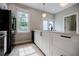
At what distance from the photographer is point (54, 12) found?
1361 millimetres

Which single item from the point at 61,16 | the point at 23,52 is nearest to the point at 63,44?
the point at 61,16

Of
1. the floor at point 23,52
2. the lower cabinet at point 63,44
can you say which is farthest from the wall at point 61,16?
the floor at point 23,52

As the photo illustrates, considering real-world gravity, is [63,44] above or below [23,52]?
above

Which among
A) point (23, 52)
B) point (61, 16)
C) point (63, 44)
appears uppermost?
point (61, 16)

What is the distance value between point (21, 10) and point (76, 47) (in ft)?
3.35

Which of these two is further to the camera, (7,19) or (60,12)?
(7,19)

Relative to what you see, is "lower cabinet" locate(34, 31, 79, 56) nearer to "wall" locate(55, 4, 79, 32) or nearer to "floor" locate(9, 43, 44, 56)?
"wall" locate(55, 4, 79, 32)

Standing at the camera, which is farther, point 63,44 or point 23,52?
point 23,52

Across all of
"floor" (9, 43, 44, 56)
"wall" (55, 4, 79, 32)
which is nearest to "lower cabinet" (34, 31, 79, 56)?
"wall" (55, 4, 79, 32)

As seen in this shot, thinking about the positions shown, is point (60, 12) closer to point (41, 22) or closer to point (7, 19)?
point (41, 22)

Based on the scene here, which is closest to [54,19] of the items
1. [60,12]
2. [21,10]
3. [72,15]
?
[60,12]

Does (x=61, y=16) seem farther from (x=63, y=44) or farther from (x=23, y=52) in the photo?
(x=23, y=52)

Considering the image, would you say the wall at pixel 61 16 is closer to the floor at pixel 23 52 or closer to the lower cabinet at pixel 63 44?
the lower cabinet at pixel 63 44

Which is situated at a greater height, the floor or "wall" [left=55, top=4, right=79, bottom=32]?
"wall" [left=55, top=4, right=79, bottom=32]
